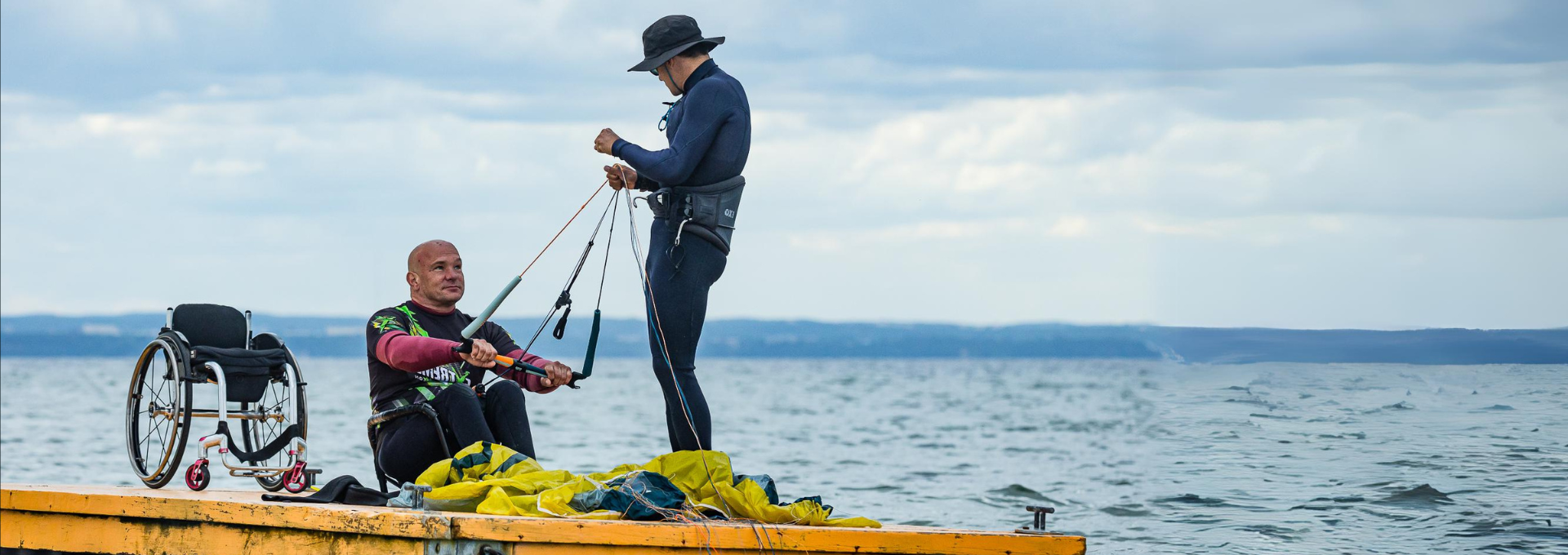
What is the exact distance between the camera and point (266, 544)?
502 cm

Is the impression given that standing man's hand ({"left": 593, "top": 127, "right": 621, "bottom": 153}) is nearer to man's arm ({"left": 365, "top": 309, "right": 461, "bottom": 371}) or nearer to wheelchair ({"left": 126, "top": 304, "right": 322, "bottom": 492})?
man's arm ({"left": 365, "top": 309, "right": 461, "bottom": 371})

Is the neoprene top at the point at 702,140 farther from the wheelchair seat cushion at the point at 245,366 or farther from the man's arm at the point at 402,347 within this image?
the wheelchair seat cushion at the point at 245,366

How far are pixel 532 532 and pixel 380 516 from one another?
0.52 m

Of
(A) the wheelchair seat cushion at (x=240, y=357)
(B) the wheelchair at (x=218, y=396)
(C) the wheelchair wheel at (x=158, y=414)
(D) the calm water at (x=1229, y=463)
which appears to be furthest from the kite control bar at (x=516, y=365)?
(D) the calm water at (x=1229, y=463)

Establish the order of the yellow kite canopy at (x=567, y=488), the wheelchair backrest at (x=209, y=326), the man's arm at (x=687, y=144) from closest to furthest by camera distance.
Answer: the yellow kite canopy at (x=567, y=488), the man's arm at (x=687, y=144), the wheelchair backrest at (x=209, y=326)

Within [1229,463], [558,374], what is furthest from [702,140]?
[1229,463]

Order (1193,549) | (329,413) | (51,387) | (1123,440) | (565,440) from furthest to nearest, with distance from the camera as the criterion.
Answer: (51,387) → (329,413) → (1123,440) → (565,440) → (1193,549)

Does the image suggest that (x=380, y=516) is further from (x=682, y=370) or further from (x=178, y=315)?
(x=178, y=315)

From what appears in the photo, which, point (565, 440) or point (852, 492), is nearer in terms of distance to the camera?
point (852, 492)

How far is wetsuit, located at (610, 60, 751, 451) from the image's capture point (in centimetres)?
536

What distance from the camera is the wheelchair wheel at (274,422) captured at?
619 cm

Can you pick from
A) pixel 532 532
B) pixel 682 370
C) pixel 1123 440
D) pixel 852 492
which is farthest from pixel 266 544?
pixel 1123 440

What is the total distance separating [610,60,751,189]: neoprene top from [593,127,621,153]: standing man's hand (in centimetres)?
2

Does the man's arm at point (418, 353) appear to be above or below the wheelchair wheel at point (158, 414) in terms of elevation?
above
